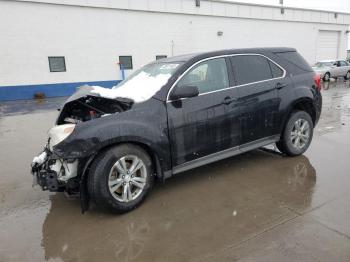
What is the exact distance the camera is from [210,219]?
3.46 meters

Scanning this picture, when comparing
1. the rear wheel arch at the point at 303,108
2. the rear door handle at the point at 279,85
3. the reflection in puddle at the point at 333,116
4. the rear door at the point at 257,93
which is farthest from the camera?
the reflection in puddle at the point at 333,116

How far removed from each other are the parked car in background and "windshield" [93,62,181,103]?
61.7ft

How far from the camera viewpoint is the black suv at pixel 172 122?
3.47 metres

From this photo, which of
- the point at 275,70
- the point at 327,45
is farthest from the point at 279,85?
the point at 327,45

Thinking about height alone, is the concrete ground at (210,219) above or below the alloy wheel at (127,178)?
below

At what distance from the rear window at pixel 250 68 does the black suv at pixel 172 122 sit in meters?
0.02

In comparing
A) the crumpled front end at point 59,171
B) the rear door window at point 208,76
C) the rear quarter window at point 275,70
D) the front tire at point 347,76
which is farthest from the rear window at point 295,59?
the front tire at point 347,76

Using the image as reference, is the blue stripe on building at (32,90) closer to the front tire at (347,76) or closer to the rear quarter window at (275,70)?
the rear quarter window at (275,70)

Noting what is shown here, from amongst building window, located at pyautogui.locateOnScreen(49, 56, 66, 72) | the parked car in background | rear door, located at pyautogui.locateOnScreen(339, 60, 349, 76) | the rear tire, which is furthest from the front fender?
rear door, located at pyautogui.locateOnScreen(339, 60, 349, 76)

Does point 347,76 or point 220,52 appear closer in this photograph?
point 220,52

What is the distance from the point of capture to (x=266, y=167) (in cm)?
491

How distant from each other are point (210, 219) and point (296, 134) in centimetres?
252

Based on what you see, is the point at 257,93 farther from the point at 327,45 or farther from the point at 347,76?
the point at 327,45

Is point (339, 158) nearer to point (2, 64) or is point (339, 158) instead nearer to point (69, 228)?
point (69, 228)
